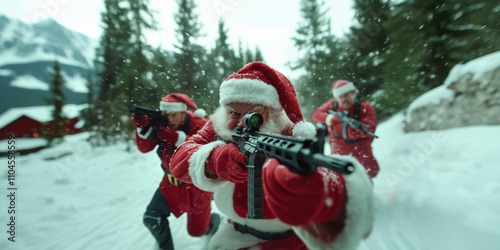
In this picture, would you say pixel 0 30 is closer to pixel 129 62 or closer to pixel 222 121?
pixel 129 62

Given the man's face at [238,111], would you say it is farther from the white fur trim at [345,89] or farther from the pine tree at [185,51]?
the pine tree at [185,51]

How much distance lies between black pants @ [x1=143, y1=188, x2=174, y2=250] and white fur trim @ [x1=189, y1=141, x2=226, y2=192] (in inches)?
62.1

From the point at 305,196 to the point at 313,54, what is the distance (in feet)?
39.2

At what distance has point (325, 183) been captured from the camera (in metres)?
0.60

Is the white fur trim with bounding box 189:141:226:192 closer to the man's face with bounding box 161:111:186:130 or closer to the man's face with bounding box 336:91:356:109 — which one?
the man's face with bounding box 161:111:186:130

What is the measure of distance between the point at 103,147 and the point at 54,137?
2.42 m

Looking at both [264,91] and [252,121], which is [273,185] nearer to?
[252,121]

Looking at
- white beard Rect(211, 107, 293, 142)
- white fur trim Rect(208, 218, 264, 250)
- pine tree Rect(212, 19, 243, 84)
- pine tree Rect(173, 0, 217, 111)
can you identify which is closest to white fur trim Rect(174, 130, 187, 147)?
white beard Rect(211, 107, 293, 142)

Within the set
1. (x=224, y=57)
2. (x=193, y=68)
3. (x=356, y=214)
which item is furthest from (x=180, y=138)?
(x=224, y=57)

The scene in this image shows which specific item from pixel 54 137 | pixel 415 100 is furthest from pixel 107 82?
pixel 415 100

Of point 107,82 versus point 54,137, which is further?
point 107,82

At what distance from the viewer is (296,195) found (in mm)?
624

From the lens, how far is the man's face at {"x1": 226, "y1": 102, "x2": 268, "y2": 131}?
4.83ft

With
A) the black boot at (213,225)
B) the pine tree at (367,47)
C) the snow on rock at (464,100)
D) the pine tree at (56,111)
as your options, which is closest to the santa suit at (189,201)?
the black boot at (213,225)
